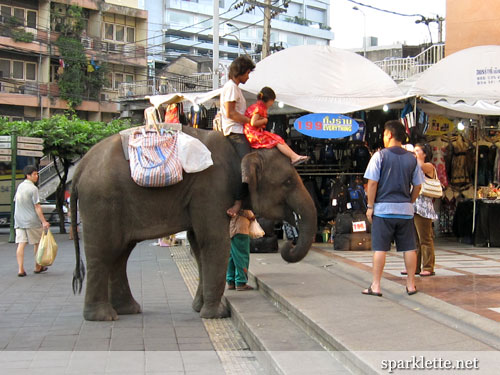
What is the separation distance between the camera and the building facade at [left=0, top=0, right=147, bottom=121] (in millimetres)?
39062

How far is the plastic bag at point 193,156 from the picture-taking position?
6.52 metres

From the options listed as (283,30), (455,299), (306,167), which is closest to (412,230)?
(455,299)

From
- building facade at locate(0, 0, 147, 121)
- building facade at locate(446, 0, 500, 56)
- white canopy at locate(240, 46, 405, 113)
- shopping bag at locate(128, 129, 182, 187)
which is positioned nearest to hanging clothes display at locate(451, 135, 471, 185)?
white canopy at locate(240, 46, 405, 113)

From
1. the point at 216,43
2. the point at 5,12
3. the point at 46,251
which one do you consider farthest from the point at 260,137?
the point at 5,12

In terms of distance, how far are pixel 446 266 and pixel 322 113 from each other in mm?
3331

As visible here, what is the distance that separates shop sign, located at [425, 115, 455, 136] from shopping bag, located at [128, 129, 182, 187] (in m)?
7.45

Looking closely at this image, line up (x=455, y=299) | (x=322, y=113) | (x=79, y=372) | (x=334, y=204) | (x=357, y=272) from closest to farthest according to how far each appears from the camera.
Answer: (x=79, y=372) < (x=455, y=299) < (x=357, y=272) < (x=322, y=113) < (x=334, y=204)

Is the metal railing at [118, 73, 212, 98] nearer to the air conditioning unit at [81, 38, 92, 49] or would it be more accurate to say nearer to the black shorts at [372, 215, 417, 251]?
the air conditioning unit at [81, 38, 92, 49]

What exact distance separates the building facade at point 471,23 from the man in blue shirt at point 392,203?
11618 mm

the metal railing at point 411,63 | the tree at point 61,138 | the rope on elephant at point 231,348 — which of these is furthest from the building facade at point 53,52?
the rope on elephant at point 231,348

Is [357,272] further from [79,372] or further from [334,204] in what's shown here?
[79,372]

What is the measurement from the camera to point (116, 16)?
45.3 metres

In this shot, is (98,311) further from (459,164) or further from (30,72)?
(30,72)

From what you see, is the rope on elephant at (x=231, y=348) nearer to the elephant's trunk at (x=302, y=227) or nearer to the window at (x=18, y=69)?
the elephant's trunk at (x=302, y=227)
